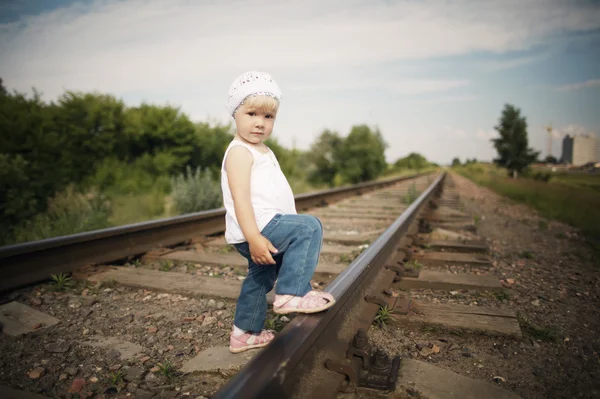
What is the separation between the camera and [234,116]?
1.65m

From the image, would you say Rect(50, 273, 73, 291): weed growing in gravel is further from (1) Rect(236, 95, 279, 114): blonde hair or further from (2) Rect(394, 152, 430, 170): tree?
(2) Rect(394, 152, 430, 170): tree

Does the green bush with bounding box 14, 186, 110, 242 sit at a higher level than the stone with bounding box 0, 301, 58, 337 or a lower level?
higher

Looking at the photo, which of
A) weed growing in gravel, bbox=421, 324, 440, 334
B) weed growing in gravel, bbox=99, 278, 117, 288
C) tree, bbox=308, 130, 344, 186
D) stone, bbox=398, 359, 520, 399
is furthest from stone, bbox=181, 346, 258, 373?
tree, bbox=308, 130, 344, 186

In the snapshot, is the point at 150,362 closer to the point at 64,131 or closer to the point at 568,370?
the point at 568,370

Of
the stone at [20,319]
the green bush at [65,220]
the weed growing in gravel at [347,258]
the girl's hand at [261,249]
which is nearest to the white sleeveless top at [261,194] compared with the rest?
the girl's hand at [261,249]

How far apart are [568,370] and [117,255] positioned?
3239mm

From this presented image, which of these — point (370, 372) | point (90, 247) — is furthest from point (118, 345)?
point (90, 247)

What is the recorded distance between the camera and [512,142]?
55.9 meters

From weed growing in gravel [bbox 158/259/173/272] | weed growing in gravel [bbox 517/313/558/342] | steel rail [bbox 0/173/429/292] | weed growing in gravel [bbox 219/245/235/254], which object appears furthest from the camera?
weed growing in gravel [bbox 219/245/235/254]

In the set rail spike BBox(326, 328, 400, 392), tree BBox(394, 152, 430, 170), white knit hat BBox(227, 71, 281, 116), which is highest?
tree BBox(394, 152, 430, 170)

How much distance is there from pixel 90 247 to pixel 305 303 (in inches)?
95.1

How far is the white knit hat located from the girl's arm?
0.21 m

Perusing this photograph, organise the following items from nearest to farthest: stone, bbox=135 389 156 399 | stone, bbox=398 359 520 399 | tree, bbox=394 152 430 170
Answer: stone, bbox=398 359 520 399
stone, bbox=135 389 156 399
tree, bbox=394 152 430 170

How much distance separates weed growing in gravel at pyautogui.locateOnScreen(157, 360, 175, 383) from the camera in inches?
62.8
